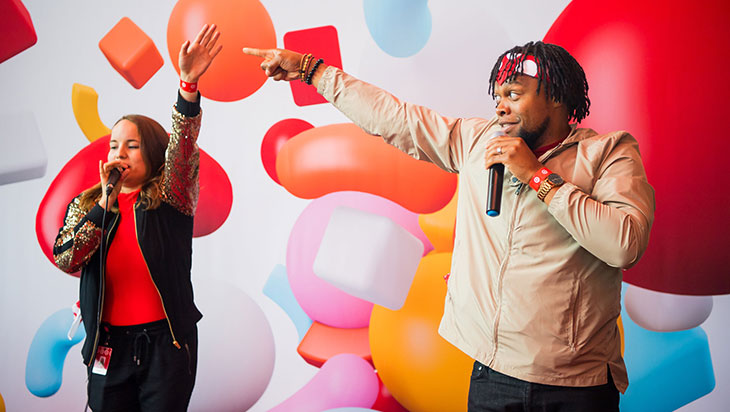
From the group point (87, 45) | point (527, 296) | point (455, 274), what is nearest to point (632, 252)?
point (527, 296)

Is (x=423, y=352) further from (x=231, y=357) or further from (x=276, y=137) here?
(x=276, y=137)

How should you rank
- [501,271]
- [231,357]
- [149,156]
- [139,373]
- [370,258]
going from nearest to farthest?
1. [501,271]
2. [139,373]
3. [149,156]
4. [370,258]
5. [231,357]

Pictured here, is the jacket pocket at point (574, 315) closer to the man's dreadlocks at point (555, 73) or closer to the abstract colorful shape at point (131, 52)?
the man's dreadlocks at point (555, 73)

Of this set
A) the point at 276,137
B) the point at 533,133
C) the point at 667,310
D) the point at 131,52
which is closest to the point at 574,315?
the point at 533,133

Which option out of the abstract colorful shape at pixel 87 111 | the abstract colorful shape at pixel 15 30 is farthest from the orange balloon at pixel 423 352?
the abstract colorful shape at pixel 15 30

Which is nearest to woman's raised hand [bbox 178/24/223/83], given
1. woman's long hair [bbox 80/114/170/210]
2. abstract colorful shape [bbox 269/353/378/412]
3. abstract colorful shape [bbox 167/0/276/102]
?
woman's long hair [bbox 80/114/170/210]

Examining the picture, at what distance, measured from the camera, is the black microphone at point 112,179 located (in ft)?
4.99

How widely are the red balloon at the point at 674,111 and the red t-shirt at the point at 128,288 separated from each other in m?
1.59

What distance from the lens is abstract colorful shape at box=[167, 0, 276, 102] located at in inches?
85.0

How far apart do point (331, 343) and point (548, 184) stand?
1.33 meters

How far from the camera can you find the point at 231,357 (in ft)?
7.25

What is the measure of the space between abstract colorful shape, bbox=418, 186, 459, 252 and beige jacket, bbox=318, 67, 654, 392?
75 cm

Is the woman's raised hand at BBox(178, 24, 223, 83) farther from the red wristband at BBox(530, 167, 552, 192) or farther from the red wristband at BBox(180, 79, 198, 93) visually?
the red wristband at BBox(530, 167, 552, 192)

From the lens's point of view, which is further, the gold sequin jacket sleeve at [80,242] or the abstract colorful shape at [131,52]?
the abstract colorful shape at [131,52]
